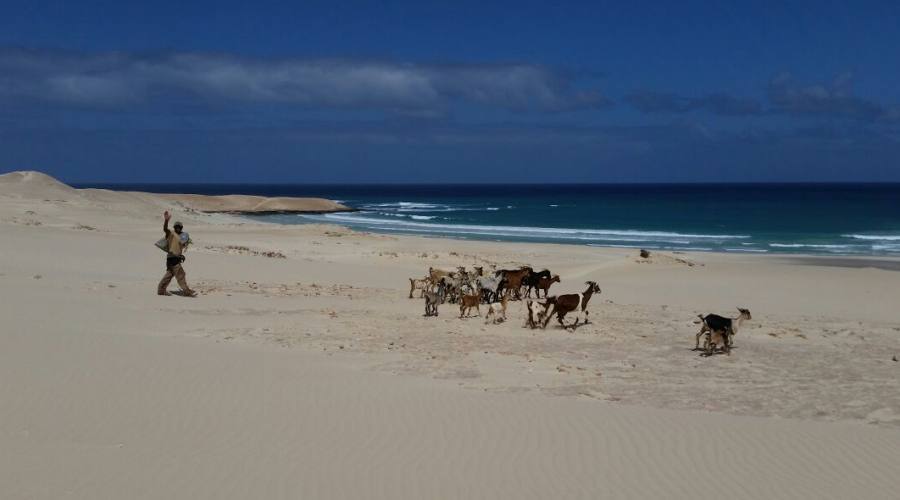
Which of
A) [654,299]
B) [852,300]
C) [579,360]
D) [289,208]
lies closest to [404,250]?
[654,299]

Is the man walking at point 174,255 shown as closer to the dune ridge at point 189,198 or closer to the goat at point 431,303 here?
the goat at point 431,303

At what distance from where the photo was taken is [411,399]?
947 centimetres

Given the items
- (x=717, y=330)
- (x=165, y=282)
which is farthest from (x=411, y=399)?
(x=165, y=282)

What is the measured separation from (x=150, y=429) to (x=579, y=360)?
6.49 meters

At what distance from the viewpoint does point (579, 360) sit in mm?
12359

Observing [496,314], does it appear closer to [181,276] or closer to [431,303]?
[431,303]

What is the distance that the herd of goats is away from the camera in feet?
42.9

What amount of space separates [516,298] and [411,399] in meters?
9.89

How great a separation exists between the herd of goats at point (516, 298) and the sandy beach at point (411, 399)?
38 centimetres

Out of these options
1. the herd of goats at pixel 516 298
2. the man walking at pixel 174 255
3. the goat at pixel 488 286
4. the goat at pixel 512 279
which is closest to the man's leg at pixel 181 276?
the man walking at pixel 174 255

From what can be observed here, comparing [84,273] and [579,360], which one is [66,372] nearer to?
[579,360]

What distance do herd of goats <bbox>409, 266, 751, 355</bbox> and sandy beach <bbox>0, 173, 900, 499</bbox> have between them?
384 millimetres

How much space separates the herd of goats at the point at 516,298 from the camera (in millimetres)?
13074

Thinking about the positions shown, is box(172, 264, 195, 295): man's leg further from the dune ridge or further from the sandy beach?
the dune ridge
